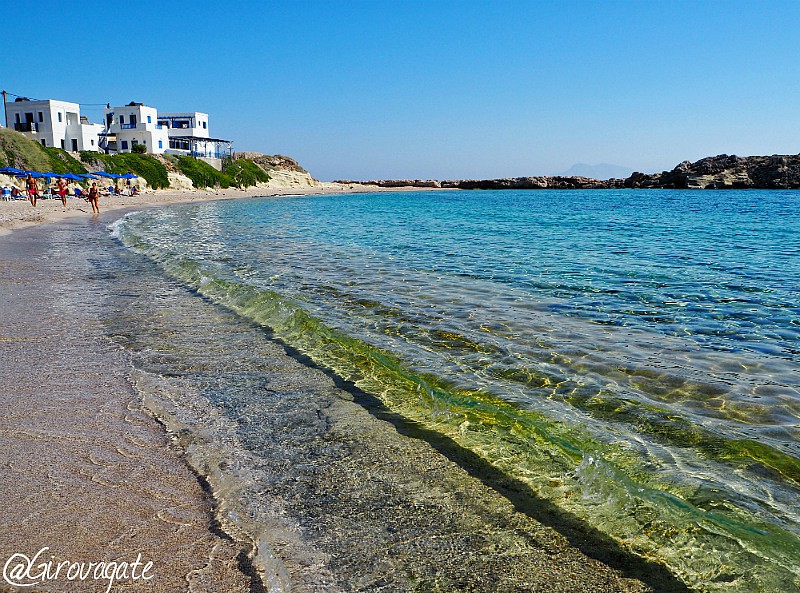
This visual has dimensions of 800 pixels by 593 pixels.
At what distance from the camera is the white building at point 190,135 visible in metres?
99.9

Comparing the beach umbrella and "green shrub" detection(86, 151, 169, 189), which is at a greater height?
"green shrub" detection(86, 151, 169, 189)

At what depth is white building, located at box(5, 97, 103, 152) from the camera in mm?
73938

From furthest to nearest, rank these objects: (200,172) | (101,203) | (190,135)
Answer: (190,135)
(200,172)
(101,203)

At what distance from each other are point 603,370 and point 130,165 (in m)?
78.5

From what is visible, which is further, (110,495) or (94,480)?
(94,480)

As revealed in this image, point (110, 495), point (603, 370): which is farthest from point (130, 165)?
point (110, 495)

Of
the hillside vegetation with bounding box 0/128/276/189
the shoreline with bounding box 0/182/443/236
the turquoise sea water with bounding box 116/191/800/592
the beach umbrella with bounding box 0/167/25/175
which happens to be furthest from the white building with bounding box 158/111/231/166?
the turquoise sea water with bounding box 116/191/800/592

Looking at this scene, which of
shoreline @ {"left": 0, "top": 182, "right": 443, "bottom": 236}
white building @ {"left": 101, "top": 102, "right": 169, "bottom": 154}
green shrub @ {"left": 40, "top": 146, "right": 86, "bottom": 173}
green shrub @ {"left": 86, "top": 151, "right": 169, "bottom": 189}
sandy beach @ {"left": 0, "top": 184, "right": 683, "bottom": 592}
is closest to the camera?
sandy beach @ {"left": 0, "top": 184, "right": 683, "bottom": 592}

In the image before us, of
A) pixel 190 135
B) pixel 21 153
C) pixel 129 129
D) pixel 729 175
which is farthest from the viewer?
pixel 729 175

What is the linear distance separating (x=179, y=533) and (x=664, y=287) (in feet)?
37.9

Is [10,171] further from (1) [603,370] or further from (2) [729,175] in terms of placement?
(2) [729,175]

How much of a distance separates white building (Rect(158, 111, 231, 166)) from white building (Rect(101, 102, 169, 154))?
8.73 meters

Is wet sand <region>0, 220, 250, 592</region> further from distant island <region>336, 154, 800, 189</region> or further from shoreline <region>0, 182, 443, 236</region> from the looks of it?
distant island <region>336, 154, 800, 189</region>

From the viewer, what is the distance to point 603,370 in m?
6.79
